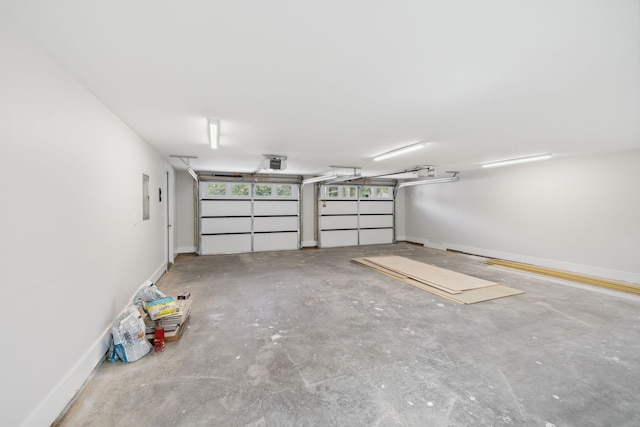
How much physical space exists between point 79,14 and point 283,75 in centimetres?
117

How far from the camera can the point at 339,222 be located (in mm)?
9438

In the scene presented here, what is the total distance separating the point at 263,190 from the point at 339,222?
9.58 feet

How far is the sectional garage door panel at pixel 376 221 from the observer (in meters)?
9.78

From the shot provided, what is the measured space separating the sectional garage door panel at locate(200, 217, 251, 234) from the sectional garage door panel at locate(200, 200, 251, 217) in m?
0.16

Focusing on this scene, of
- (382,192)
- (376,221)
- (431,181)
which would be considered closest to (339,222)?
(376,221)

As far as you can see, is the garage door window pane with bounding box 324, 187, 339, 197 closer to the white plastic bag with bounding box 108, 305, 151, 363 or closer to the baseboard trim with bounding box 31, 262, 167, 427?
the white plastic bag with bounding box 108, 305, 151, 363

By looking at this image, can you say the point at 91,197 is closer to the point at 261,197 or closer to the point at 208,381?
the point at 208,381

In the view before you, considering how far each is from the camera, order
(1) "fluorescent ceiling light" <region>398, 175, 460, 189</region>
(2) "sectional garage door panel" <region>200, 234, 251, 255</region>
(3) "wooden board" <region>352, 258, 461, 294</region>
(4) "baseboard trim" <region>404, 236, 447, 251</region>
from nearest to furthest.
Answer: (3) "wooden board" <region>352, 258, 461, 294</region>
(2) "sectional garage door panel" <region>200, 234, 251, 255</region>
(1) "fluorescent ceiling light" <region>398, 175, 460, 189</region>
(4) "baseboard trim" <region>404, 236, 447, 251</region>

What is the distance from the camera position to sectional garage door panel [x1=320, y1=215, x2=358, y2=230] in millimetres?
9273

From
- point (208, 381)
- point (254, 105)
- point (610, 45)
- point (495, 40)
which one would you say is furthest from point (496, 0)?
point (208, 381)

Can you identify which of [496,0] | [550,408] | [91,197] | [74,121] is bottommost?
[550,408]

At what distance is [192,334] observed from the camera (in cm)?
289

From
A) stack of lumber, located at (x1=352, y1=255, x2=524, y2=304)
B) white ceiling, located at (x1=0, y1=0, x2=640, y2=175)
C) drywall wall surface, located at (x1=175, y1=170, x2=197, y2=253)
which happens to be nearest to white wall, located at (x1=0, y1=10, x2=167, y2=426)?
white ceiling, located at (x1=0, y1=0, x2=640, y2=175)

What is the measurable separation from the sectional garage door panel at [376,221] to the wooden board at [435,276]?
343cm
